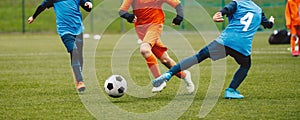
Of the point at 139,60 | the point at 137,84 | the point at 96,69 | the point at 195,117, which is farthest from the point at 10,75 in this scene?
the point at 195,117

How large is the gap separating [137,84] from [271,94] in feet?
9.15

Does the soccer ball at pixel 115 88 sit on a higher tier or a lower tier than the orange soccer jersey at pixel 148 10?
lower

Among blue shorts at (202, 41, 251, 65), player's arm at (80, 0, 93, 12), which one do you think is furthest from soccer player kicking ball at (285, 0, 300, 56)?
blue shorts at (202, 41, 251, 65)

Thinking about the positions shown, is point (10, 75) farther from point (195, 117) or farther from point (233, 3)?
point (195, 117)

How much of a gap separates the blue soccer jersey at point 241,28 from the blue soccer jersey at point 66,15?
97.6 inches

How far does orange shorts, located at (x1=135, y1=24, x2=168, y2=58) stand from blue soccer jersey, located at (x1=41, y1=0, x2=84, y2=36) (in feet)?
3.31

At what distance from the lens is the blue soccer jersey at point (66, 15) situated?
11.1 meters

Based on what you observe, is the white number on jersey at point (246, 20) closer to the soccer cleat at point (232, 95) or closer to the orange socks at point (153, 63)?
the soccer cleat at point (232, 95)

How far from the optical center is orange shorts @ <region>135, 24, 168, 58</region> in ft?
34.9

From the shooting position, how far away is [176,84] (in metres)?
12.2

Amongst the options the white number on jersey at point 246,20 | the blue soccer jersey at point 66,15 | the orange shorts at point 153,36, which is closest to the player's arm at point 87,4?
the blue soccer jersey at point 66,15

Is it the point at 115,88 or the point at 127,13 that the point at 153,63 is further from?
the point at 115,88

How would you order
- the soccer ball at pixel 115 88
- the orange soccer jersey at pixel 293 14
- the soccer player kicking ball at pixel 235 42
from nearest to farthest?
the soccer player kicking ball at pixel 235 42 → the soccer ball at pixel 115 88 → the orange soccer jersey at pixel 293 14

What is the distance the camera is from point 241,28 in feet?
32.3
